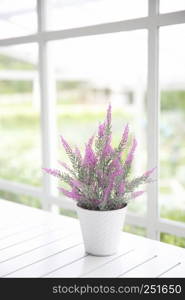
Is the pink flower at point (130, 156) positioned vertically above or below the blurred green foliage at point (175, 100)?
below

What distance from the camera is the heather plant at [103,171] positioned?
60.6 inches

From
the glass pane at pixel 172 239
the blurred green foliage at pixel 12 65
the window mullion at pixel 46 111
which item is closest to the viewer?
the glass pane at pixel 172 239

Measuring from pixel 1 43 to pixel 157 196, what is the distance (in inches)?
62.3

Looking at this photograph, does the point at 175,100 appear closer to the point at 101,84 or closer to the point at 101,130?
the point at 101,84

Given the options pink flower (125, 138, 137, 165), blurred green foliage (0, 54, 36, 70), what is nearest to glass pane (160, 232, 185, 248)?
pink flower (125, 138, 137, 165)

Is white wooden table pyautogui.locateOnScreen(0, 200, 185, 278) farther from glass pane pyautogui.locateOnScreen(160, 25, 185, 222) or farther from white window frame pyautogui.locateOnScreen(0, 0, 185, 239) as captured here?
glass pane pyautogui.locateOnScreen(160, 25, 185, 222)

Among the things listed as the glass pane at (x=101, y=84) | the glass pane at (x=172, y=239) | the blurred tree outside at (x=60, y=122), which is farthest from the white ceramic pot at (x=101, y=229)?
the blurred tree outside at (x=60, y=122)

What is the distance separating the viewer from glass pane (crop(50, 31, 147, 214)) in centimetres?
429

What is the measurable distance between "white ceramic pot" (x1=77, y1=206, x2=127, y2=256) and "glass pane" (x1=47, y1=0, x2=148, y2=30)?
147cm

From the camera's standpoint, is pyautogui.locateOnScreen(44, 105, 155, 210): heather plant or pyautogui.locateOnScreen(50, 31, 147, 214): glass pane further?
pyautogui.locateOnScreen(50, 31, 147, 214): glass pane

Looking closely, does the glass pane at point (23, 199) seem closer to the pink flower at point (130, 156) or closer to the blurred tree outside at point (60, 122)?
the blurred tree outside at point (60, 122)

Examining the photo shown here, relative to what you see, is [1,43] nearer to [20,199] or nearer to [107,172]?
[20,199]

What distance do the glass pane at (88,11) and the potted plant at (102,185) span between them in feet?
4.22

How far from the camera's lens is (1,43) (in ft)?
9.21
